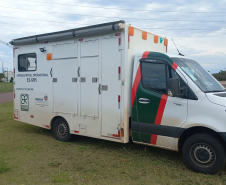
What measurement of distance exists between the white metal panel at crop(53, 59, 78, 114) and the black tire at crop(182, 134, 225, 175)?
3.21 meters

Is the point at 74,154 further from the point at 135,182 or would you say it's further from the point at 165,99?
the point at 165,99

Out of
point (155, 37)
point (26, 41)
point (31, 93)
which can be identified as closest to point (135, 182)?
point (155, 37)

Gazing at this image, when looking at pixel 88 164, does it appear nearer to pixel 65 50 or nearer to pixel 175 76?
pixel 175 76

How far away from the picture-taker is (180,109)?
16.9 feet

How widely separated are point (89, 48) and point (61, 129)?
8.16ft

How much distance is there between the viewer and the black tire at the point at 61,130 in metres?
7.37

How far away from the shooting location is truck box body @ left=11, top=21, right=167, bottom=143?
600 cm

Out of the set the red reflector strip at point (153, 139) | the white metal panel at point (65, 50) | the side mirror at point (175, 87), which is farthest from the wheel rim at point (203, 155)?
the white metal panel at point (65, 50)

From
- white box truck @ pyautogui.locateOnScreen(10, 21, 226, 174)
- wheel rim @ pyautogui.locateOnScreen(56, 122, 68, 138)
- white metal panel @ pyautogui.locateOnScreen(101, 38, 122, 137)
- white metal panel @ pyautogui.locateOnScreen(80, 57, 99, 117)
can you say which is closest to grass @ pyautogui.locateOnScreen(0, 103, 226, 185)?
wheel rim @ pyautogui.locateOnScreen(56, 122, 68, 138)

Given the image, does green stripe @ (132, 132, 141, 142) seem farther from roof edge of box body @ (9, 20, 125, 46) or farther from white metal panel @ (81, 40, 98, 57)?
roof edge of box body @ (9, 20, 125, 46)

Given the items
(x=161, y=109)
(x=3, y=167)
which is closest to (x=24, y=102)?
(x=3, y=167)

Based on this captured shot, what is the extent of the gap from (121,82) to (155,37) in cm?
188

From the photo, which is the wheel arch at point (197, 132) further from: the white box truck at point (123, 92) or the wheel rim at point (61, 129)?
the wheel rim at point (61, 129)

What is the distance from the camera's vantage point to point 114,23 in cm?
594
